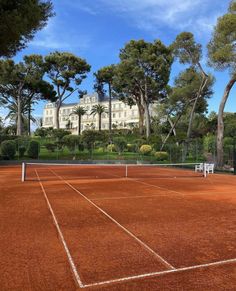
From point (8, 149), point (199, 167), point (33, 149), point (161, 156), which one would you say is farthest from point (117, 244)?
point (33, 149)

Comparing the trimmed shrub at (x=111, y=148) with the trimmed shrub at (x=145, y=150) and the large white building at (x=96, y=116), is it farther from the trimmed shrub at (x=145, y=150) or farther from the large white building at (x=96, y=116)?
the large white building at (x=96, y=116)

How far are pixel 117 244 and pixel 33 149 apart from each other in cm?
3112

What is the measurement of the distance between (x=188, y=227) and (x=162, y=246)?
1418 mm

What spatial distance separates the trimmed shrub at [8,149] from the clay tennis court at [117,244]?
82.8 ft

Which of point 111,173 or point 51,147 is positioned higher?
point 51,147

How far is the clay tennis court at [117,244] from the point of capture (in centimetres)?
387

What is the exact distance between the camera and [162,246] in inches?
204

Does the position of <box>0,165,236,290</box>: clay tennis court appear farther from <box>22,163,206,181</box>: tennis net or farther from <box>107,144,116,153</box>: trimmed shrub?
<box>107,144,116,153</box>: trimmed shrub

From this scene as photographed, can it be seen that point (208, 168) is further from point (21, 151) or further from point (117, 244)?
point (21, 151)

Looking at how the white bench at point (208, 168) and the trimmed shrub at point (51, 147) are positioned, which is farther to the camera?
the trimmed shrub at point (51, 147)

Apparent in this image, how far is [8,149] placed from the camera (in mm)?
33688

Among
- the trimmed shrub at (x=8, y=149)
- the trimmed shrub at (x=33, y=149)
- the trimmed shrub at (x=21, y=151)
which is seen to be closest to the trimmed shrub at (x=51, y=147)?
the trimmed shrub at (x=33, y=149)

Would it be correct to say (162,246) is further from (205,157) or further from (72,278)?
(205,157)

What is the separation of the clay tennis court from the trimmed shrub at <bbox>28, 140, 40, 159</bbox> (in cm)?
2601
